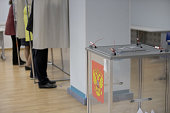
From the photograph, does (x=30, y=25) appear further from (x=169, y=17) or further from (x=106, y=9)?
(x=169, y=17)

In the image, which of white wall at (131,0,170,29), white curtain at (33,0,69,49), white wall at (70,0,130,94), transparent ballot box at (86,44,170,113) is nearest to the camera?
transparent ballot box at (86,44,170,113)

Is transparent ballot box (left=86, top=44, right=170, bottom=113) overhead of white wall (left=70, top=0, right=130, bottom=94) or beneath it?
beneath

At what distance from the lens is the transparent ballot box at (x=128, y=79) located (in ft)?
6.85

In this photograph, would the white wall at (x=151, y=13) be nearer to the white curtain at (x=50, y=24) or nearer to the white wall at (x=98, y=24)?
the white curtain at (x=50, y=24)

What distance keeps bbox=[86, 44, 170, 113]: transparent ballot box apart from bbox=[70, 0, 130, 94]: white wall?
92 cm

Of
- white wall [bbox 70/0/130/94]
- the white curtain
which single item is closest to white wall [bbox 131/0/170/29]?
the white curtain

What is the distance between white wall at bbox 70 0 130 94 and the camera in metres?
3.32

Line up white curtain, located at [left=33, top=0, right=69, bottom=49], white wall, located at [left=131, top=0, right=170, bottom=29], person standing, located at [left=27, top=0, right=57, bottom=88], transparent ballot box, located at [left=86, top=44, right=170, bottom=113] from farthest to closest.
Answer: white wall, located at [left=131, top=0, right=170, bottom=29]
person standing, located at [left=27, top=0, right=57, bottom=88]
white curtain, located at [left=33, top=0, right=69, bottom=49]
transparent ballot box, located at [left=86, top=44, right=170, bottom=113]

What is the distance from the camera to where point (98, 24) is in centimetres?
336

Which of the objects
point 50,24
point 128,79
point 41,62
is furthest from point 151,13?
point 128,79

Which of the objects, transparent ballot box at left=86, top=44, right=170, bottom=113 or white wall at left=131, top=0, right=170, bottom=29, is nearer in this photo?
transparent ballot box at left=86, top=44, right=170, bottom=113

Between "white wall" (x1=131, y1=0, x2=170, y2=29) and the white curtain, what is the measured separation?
2806 mm

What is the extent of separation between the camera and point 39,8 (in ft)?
12.7

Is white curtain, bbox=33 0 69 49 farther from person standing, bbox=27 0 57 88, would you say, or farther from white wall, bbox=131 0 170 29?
white wall, bbox=131 0 170 29
